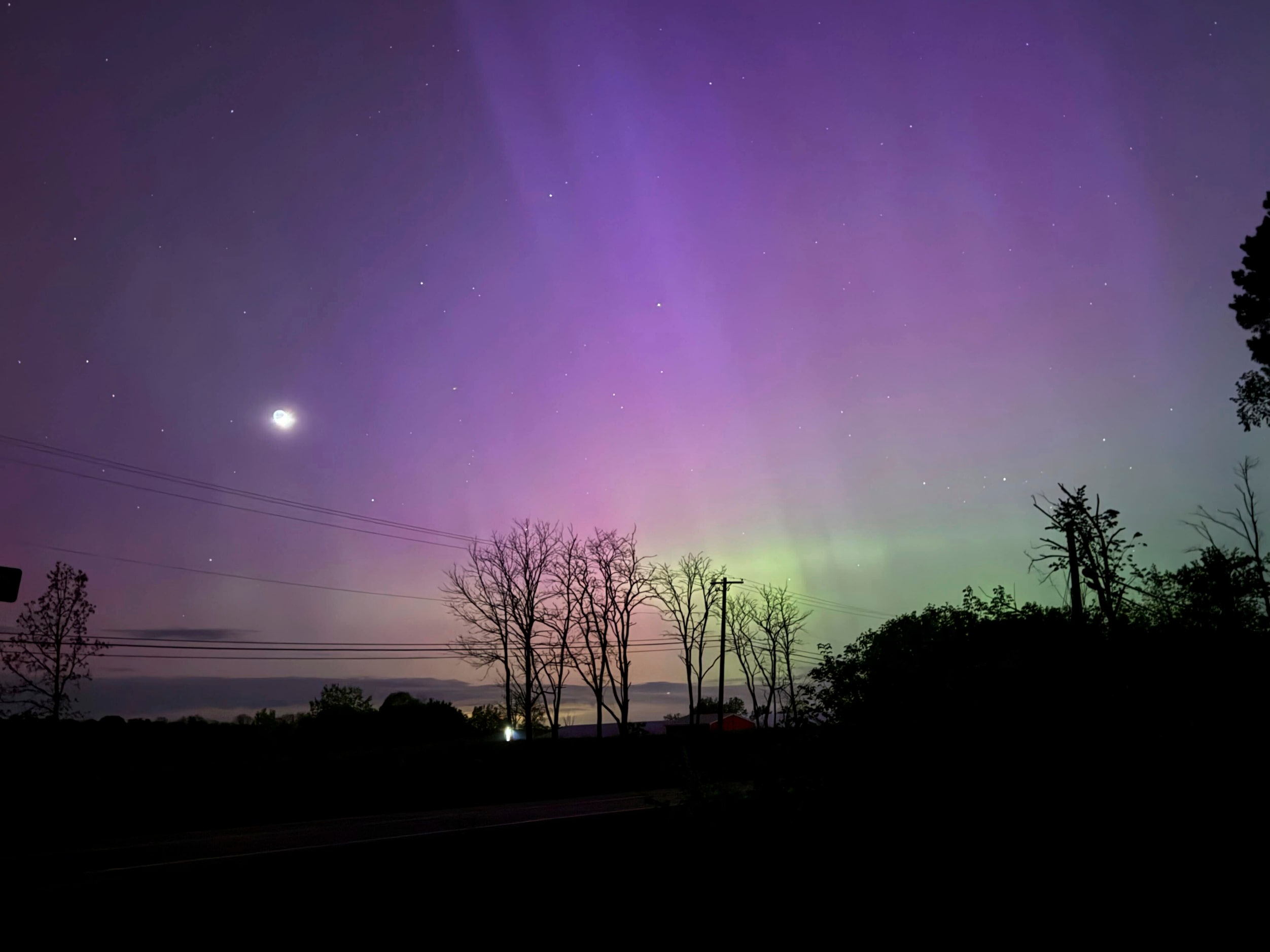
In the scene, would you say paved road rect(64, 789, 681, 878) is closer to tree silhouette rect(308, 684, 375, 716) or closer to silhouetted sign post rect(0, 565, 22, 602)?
silhouetted sign post rect(0, 565, 22, 602)

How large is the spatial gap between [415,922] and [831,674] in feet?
16.7

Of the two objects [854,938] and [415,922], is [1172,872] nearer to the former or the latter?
[854,938]

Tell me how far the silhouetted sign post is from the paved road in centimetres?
485

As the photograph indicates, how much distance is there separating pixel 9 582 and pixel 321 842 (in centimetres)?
769

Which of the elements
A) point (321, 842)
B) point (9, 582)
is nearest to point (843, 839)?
point (321, 842)

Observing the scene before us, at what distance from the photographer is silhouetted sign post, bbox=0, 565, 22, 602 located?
13188mm

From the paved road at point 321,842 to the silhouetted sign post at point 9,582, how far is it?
4.85 m

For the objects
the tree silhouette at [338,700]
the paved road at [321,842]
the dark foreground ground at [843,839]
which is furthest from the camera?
the tree silhouette at [338,700]

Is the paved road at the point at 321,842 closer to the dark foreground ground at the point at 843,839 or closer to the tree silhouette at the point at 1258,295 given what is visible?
the dark foreground ground at the point at 843,839

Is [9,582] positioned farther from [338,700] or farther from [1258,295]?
[338,700]

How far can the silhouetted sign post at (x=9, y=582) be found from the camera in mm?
13188

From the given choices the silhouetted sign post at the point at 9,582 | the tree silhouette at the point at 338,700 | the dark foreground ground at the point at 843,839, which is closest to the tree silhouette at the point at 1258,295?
the dark foreground ground at the point at 843,839

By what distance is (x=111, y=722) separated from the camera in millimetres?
33500

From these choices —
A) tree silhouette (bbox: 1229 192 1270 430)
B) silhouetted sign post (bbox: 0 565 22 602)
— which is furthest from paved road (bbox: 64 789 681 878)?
tree silhouette (bbox: 1229 192 1270 430)
